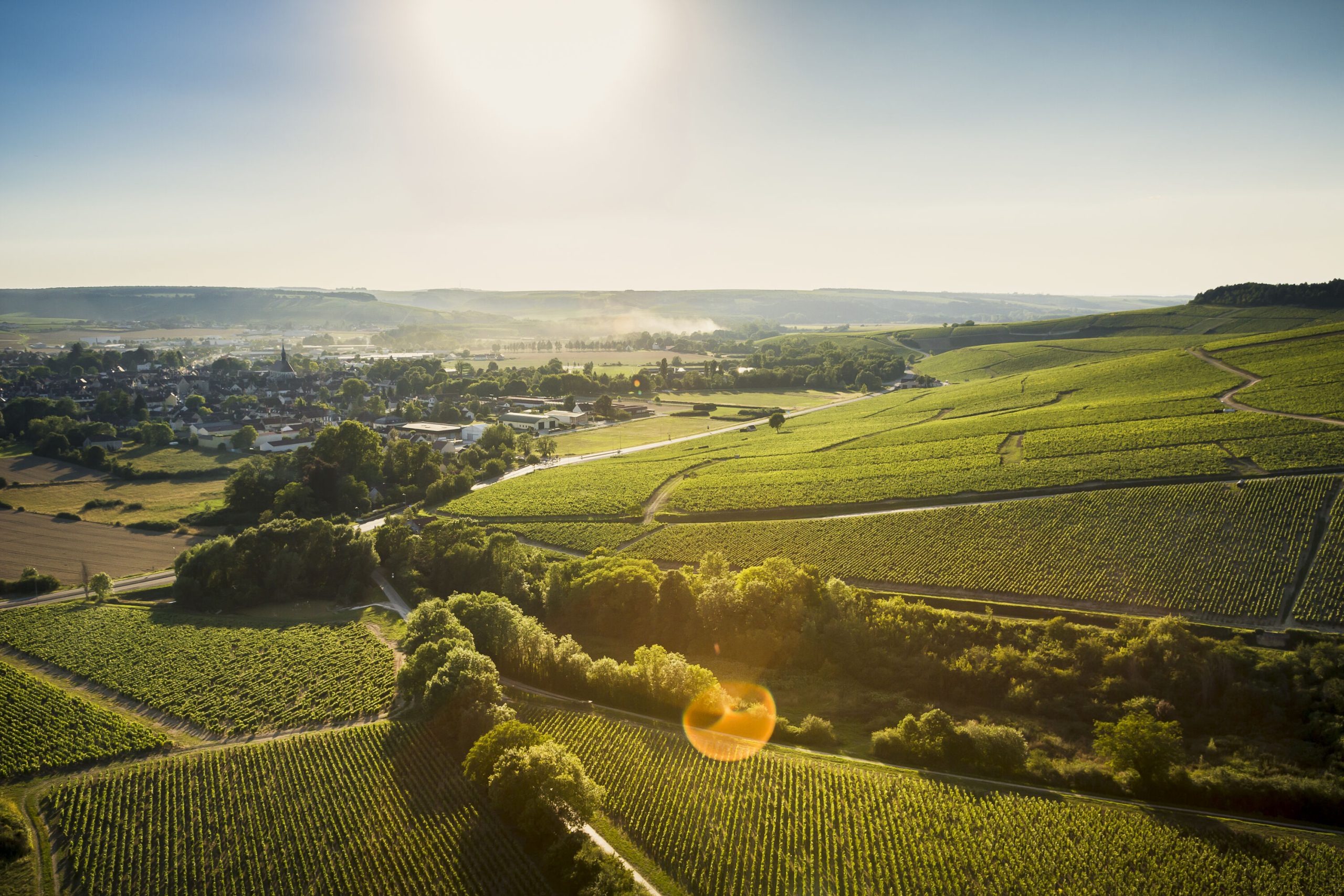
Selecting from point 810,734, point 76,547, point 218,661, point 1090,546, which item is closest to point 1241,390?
point 1090,546

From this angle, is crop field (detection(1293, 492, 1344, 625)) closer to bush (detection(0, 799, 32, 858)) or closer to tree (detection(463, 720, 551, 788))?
tree (detection(463, 720, 551, 788))

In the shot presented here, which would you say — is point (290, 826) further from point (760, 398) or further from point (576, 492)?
point (760, 398)

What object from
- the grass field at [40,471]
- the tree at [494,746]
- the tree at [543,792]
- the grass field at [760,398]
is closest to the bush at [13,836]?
the tree at [494,746]

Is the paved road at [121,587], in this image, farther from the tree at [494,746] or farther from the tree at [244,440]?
the tree at [244,440]

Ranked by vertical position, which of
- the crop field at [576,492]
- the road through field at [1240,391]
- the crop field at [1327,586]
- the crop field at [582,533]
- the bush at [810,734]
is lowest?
the bush at [810,734]

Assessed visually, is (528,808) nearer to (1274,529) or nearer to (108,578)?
(108,578)

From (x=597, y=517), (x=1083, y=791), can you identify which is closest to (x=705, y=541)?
(x=597, y=517)

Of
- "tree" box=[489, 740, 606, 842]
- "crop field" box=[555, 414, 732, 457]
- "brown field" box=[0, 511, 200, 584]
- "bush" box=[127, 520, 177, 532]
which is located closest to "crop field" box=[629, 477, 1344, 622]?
"tree" box=[489, 740, 606, 842]

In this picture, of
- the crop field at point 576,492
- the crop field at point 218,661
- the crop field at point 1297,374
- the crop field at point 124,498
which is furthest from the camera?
the crop field at point 124,498
